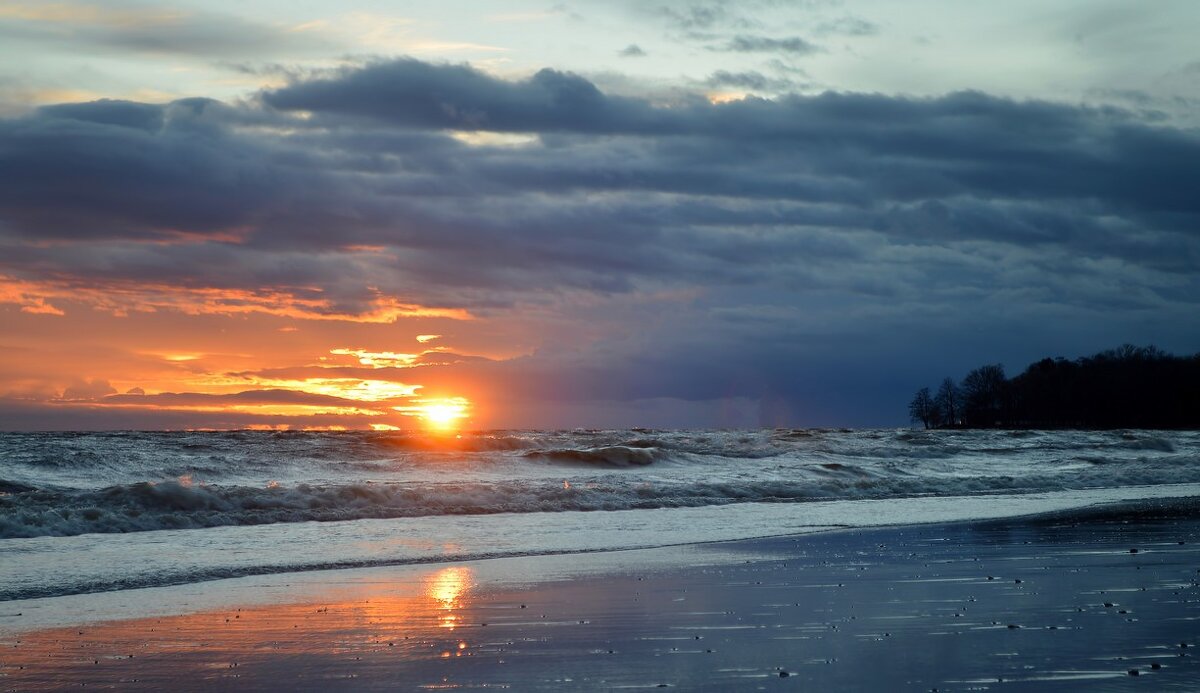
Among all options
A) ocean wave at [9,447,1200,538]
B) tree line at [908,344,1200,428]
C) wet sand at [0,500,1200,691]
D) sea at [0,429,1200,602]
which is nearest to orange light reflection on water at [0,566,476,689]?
wet sand at [0,500,1200,691]

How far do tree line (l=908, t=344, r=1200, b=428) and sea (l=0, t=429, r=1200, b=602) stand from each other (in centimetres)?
8001

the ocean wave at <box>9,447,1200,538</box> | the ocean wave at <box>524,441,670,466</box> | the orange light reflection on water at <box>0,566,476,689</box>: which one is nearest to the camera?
the orange light reflection on water at <box>0,566,476,689</box>

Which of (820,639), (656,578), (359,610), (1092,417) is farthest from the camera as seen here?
(1092,417)

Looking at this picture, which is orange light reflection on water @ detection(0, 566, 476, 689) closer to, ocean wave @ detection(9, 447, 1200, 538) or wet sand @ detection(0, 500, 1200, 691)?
wet sand @ detection(0, 500, 1200, 691)

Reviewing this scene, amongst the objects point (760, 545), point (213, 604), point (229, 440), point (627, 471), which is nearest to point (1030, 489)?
point (627, 471)

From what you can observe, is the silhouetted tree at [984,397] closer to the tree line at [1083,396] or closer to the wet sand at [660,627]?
the tree line at [1083,396]

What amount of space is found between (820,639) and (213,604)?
20.2 ft

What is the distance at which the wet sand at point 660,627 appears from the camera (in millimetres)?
7215

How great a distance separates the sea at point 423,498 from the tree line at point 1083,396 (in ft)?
262

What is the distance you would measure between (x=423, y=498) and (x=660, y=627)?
549 inches

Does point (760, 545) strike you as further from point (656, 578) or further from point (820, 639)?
point (820, 639)

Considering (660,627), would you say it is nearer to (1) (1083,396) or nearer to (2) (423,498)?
(2) (423,498)

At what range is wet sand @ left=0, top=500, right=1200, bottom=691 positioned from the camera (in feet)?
23.7

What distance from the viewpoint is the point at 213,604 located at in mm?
10719
